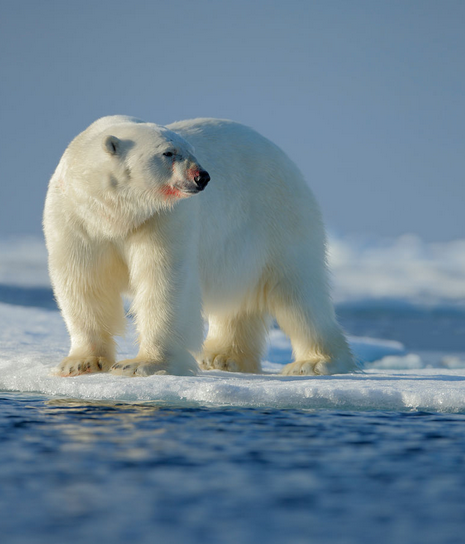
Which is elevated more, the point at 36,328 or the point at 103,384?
the point at 36,328

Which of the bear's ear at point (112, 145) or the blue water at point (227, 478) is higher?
the bear's ear at point (112, 145)

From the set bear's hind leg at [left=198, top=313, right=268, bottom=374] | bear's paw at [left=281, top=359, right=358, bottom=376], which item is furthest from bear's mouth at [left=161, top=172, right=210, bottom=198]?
bear's hind leg at [left=198, top=313, right=268, bottom=374]

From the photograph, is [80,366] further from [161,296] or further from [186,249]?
[186,249]

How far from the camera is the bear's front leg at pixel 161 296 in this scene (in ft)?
14.5

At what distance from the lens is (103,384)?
3.93 meters

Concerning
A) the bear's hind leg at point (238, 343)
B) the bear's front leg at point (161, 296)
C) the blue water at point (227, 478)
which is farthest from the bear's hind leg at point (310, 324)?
the blue water at point (227, 478)

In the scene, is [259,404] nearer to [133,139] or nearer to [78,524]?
→ [133,139]

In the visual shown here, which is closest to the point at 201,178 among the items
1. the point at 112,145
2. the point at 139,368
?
the point at 112,145

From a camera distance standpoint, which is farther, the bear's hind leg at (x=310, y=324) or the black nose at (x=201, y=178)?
the bear's hind leg at (x=310, y=324)

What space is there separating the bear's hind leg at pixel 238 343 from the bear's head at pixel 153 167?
6.45 feet

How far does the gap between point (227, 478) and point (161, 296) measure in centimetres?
230

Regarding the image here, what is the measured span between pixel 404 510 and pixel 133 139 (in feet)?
9.42

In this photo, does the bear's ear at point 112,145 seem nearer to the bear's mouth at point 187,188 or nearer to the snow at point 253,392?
the bear's mouth at point 187,188

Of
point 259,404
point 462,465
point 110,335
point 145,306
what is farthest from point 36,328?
point 462,465
